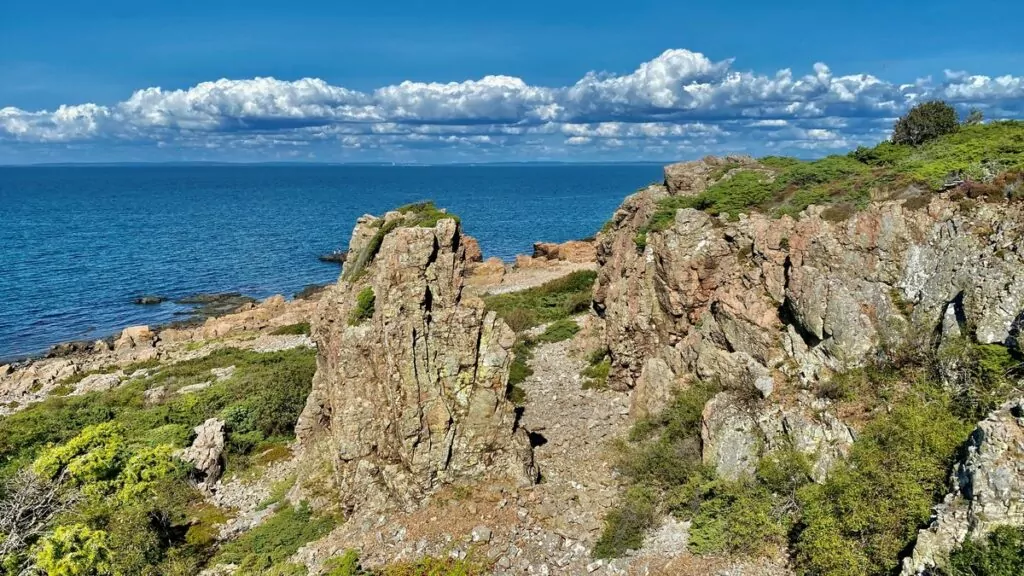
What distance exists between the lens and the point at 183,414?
3020 centimetres

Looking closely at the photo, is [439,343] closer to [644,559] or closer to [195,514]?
[644,559]

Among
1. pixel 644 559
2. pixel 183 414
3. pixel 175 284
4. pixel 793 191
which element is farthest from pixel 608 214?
pixel 644 559

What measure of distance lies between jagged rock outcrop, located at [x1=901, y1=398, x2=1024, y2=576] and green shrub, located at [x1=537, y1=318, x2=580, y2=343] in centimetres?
2391

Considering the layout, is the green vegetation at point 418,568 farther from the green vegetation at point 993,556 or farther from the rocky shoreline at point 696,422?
the green vegetation at point 993,556

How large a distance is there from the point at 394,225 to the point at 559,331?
16.1m

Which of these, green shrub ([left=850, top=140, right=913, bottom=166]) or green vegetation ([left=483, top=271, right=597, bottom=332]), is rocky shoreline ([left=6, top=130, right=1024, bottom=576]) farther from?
green vegetation ([left=483, top=271, right=597, bottom=332])

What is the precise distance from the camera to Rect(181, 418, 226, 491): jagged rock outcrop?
78.3ft

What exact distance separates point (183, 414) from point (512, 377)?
15398 mm

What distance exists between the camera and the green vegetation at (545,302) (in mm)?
41312

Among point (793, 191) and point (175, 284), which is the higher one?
point (793, 191)

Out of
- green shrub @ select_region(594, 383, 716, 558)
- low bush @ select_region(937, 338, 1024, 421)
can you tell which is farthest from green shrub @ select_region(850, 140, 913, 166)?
green shrub @ select_region(594, 383, 716, 558)

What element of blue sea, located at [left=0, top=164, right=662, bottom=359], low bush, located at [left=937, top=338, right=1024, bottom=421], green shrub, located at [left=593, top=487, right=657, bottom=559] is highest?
low bush, located at [left=937, top=338, right=1024, bottom=421]

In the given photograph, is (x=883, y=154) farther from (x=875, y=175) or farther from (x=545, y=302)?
(x=545, y=302)

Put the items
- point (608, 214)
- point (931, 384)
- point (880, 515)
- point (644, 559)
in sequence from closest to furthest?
point (880, 515) < point (644, 559) < point (931, 384) < point (608, 214)
